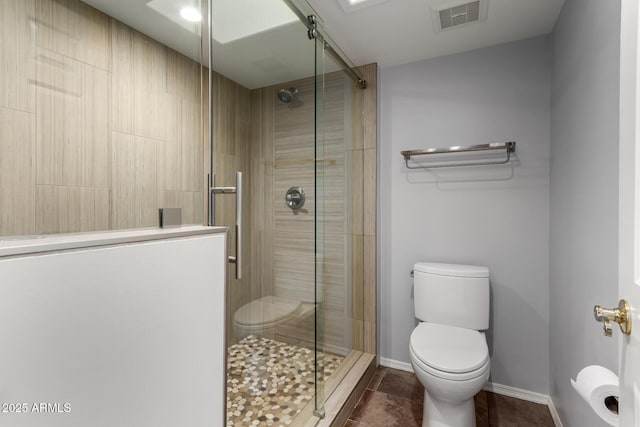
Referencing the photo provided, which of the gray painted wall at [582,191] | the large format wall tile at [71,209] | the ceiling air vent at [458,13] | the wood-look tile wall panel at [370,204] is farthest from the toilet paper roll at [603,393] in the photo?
the ceiling air vent at [458,13]

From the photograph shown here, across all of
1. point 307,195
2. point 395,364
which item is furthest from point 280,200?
point 395,364

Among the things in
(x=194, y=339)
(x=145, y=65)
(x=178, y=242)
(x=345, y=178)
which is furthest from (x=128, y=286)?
(x=345, y=178)

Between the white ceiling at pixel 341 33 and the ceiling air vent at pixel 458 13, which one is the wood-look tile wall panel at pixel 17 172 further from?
the ceiling air vent at pixel 458 13

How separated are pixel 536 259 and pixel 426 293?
69cm

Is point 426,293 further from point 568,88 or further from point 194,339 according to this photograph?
point 194,339

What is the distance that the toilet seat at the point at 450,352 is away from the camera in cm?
138

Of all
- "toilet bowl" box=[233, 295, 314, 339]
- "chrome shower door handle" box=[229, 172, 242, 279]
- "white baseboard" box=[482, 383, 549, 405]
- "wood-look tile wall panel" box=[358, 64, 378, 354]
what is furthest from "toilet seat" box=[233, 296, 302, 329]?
"white baseboard" box=[482, 383, 549, 405]

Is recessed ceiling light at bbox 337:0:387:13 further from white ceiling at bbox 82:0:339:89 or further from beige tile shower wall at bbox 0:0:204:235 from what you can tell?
beige tile shower wall at bbox 0:0:204:235

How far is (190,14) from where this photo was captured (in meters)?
1.00

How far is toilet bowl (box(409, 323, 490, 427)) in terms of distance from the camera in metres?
1.37

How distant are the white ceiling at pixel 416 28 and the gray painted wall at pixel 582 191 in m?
0.15

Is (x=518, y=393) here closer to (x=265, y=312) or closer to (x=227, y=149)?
(x=265, y=312)

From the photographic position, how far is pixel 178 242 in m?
0.88

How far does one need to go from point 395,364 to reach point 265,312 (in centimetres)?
135
